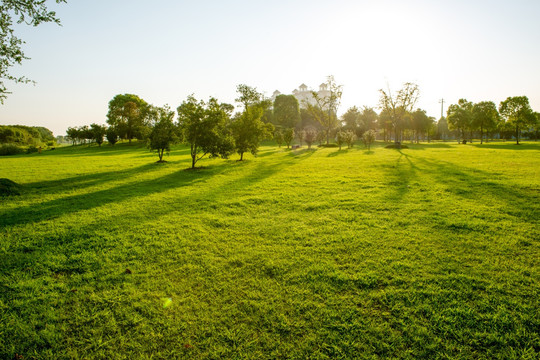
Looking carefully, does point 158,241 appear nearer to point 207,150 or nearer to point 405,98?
point 207,150

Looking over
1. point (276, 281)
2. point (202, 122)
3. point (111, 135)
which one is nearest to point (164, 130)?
point (202, 122)

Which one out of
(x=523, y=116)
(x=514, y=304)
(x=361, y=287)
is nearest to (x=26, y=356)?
(x=361, y=287)

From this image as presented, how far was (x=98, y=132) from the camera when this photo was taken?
173 ft

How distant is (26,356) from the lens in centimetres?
293

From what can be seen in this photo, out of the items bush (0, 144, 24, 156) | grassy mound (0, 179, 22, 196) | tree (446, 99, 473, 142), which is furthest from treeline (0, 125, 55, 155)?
tree (446, 99, 473, 142)

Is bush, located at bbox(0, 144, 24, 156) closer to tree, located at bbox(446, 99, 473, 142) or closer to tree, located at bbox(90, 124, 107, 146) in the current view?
tree, located at bbox(90, 124, 107, 146)

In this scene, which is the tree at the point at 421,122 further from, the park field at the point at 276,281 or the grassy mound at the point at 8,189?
the grassy mound at the point at 8,189

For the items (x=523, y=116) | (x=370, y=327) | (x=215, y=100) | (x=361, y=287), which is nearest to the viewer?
(x=370, y=327)

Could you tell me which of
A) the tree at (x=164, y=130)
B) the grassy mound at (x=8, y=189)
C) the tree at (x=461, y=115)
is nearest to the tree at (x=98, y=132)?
the tree at (x=164, y=130)

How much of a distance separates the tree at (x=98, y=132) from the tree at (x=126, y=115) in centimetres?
273

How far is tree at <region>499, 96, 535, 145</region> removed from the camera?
43.7m

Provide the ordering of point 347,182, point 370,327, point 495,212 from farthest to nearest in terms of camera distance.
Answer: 1. point 347,182
2. point 495,212
3. point 370,327

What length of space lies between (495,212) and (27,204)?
52.6 ft

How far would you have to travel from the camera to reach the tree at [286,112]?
75.6 metres
